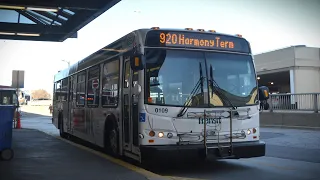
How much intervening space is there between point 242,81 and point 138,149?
9.06 ft

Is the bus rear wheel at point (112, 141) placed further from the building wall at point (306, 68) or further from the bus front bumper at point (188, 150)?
the building wall at point (306, 68)

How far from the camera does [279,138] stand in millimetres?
14078

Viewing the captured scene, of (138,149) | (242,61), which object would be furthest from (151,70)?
(242,61)

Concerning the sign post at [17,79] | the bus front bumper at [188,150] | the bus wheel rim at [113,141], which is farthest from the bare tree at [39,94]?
the bus front bumper at [188,150]

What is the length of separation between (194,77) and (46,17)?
340 inches

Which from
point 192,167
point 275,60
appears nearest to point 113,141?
point 192,167

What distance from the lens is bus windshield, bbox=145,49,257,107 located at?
7.55 meters

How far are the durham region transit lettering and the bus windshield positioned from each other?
0.64 feet

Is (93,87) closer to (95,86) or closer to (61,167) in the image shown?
(95,86)

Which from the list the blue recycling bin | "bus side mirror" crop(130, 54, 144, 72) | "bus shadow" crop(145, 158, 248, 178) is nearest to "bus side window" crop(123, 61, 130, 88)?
"bus side mirror" crop(130, 54, 144, 72)

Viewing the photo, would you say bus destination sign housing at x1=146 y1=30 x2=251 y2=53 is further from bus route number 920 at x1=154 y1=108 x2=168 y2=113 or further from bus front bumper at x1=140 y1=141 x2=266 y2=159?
bus front bumper at x1=140 y1=141 x2=266 y2=159

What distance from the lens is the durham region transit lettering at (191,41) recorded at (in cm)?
786

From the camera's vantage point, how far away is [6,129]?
28.7 ft

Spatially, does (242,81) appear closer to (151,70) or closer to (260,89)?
(260,89)
